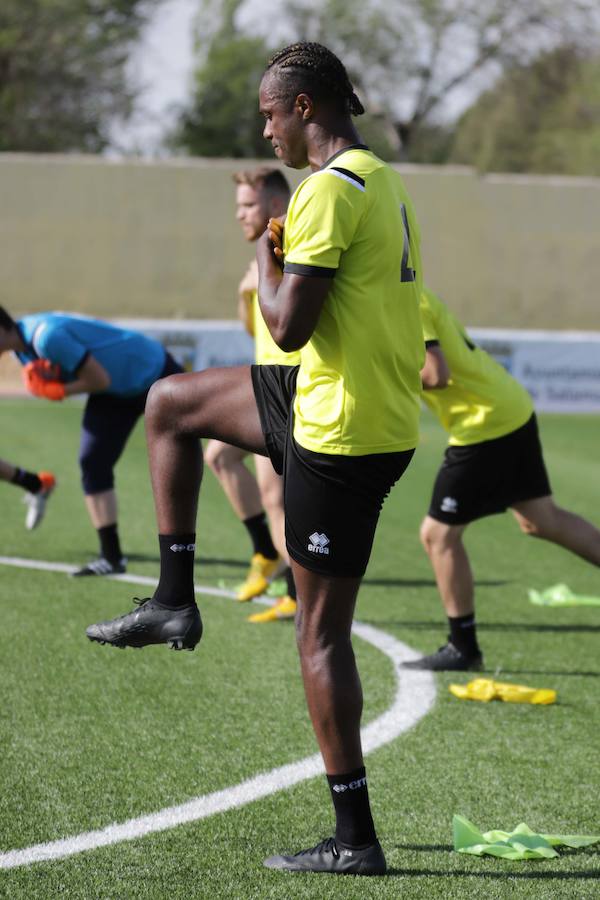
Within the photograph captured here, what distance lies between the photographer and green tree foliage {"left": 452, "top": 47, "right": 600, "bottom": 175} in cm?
4816

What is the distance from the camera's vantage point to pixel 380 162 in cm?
356

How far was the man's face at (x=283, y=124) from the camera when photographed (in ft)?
11.8

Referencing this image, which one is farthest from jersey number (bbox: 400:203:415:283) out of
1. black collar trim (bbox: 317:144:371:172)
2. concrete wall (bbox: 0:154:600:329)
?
concrete wall (bbox: 0:154:600:329)

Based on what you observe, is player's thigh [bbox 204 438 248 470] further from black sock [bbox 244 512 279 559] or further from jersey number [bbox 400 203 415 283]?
jersey number [bbox 400 203 415 283]

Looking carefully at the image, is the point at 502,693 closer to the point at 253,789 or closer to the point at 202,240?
the point at 253,789

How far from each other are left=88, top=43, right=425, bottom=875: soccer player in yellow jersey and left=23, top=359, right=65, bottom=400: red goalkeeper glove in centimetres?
400

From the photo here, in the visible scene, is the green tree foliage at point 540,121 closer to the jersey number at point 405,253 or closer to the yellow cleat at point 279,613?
the yellow cleat at point 279,613

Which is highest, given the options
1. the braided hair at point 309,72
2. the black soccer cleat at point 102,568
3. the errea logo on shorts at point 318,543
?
the braided hair at point 309,72

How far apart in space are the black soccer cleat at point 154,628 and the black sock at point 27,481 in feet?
17.1

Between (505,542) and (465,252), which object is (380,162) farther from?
(465,252)

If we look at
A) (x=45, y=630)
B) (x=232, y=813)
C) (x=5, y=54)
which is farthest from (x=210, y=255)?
(x=232, y=813)

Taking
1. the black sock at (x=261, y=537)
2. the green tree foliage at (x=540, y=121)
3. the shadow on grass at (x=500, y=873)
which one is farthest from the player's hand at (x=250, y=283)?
the green tree foliage at (x=540, y=121)

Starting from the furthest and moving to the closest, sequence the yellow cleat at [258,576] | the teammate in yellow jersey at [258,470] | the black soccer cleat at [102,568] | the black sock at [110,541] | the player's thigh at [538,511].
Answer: the black sock at [110,541], the black soccer cleat at [102,568], the yellow cleat at [258,576], the teammate in yellow jersey at [258,470], the player's thigh at [538,511]

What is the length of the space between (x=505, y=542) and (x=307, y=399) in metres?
6.88
